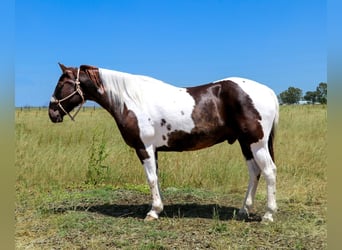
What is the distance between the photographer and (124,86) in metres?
5.24

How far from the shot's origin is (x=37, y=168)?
7.69 metres

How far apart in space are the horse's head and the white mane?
1.34 ft

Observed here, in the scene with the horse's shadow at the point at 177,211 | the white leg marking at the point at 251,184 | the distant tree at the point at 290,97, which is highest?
the distant tree at the point at 290,97

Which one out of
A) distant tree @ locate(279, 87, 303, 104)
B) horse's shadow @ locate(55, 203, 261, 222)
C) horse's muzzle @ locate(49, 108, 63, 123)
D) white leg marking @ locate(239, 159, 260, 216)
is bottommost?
horse's shadow @ locate(55, 203, 261, 222)

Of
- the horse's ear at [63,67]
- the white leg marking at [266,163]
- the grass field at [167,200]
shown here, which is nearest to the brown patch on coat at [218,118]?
the white leg marking at [266,163]

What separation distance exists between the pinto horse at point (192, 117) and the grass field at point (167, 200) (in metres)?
0.50

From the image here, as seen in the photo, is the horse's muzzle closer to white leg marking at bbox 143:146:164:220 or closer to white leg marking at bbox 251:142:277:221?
white leg marking at bbox 143:146:164:220

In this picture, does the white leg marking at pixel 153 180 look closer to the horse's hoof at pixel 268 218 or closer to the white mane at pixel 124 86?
the white mane at pixel 124 86

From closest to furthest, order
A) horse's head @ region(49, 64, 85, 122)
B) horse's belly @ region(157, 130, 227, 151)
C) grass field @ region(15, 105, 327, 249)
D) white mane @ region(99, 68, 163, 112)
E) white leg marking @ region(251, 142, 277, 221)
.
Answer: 1. grass field @ region(15, 105, 327, 249)
2. white leg marking @ region(251, 142, 277, 221)
3. horse's belly @ region(157, 130, 227, 151)
4. white mane @ region(99, 68, 163, 112)
5. horse's head @ region(49, 64, 85, 122)

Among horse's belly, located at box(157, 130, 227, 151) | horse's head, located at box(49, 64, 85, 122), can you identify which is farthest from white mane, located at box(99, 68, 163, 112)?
horse's belly, located at box(157, 130, 227, 151)

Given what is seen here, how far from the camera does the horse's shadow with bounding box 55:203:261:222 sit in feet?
17.2

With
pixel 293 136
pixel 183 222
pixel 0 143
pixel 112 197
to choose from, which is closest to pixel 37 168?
pixel 112 197

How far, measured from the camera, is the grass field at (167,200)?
171 inches

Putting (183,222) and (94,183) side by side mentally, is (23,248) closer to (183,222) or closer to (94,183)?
(183,222)
